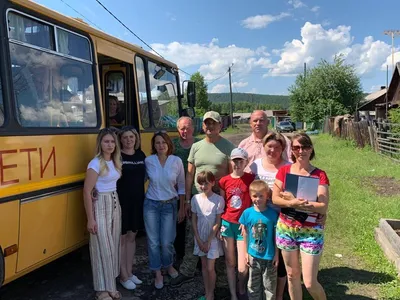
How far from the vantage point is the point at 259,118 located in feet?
12.8

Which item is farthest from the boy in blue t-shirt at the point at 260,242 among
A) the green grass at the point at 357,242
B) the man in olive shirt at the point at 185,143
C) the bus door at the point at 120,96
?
the bus door at the point at 120,96

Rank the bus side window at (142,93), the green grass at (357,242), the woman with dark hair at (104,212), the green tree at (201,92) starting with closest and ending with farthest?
the woman with dark hair at (104,212) < the green grass at (357,242) < the bus side window at (142,93) < the green tree at (201,92)

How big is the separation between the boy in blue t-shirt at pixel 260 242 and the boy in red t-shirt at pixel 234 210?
0.15 metres

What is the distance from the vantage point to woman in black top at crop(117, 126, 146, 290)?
164 inches

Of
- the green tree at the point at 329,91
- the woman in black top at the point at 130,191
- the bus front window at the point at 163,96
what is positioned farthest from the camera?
the green tree at the point at 329,91

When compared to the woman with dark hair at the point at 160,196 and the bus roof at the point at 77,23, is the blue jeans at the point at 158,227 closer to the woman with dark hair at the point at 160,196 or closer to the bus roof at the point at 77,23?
the woman with dark hair at the point at 160,196

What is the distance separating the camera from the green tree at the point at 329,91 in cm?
3881

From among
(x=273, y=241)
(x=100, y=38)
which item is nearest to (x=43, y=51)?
(x=100, y=38)

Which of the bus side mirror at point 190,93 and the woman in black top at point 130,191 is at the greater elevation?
the bus side mirror at point 190,93

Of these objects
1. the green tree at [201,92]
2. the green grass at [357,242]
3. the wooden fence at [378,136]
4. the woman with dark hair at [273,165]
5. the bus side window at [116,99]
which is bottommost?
the green grass at [357,242]

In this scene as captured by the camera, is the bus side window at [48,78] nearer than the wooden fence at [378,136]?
Yes

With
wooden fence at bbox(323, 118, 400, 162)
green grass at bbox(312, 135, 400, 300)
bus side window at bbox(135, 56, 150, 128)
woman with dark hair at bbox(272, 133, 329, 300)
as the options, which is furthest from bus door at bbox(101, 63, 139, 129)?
wooden fence at bbox(323, 118, 400, 162)

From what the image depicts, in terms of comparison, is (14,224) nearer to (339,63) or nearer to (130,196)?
(130,196)

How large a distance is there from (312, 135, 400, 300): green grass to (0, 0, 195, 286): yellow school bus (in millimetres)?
2674
